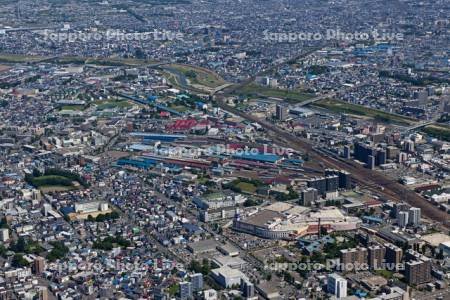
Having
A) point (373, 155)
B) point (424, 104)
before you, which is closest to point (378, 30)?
point (424, 104)

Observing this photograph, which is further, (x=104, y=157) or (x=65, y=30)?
(x=65, y=30)

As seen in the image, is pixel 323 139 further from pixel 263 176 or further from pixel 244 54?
pixel 244 54

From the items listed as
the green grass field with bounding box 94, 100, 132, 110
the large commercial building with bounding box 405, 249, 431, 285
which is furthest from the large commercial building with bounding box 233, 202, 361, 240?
the green grass field with bounding box 94, 100, 132, 110

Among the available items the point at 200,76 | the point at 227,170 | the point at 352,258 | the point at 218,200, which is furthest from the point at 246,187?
the point at 200,76

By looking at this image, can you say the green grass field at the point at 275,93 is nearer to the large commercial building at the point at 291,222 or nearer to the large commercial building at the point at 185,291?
the large commercial building at the point at 291,222

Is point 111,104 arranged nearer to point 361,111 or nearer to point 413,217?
point 361,111
